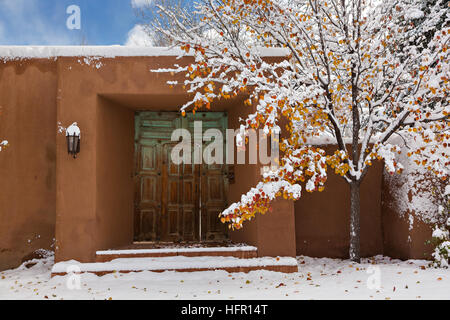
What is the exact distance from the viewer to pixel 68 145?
6.48 metres

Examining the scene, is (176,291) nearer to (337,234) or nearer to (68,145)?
(68,145)

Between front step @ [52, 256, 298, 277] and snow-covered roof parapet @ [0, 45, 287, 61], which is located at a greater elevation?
snow-covered roof parapet @ [0, 45, 287, 61]

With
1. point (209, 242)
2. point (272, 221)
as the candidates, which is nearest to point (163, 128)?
point (209, 242)

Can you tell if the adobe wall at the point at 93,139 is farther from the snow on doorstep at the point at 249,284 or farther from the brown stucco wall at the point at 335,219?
the brown stucco wall at the point at 335,219

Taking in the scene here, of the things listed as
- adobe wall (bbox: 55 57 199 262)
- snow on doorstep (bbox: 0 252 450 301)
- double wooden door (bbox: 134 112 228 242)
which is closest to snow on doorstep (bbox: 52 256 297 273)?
snow on doorstep (bbox: 0 252 450 301)

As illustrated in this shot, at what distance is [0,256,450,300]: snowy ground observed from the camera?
197 inches

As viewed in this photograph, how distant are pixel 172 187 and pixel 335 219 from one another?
3179 millimetres

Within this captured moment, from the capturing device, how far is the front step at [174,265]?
633 cm

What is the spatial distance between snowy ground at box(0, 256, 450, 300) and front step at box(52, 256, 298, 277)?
0.11 metres

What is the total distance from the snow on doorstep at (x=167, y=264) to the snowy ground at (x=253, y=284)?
0.13 metres

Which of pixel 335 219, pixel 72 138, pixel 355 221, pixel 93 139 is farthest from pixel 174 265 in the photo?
pixel 335 219

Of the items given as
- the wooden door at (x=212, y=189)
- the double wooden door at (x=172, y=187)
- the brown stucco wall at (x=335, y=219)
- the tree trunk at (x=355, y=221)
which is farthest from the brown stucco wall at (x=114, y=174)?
the tree trunk at (x=355, y=221)

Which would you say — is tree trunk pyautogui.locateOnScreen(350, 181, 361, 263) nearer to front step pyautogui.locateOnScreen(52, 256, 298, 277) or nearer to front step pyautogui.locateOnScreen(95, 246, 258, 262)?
front step pyautogui.locateOnScreen(52, 256, 298, 277)
